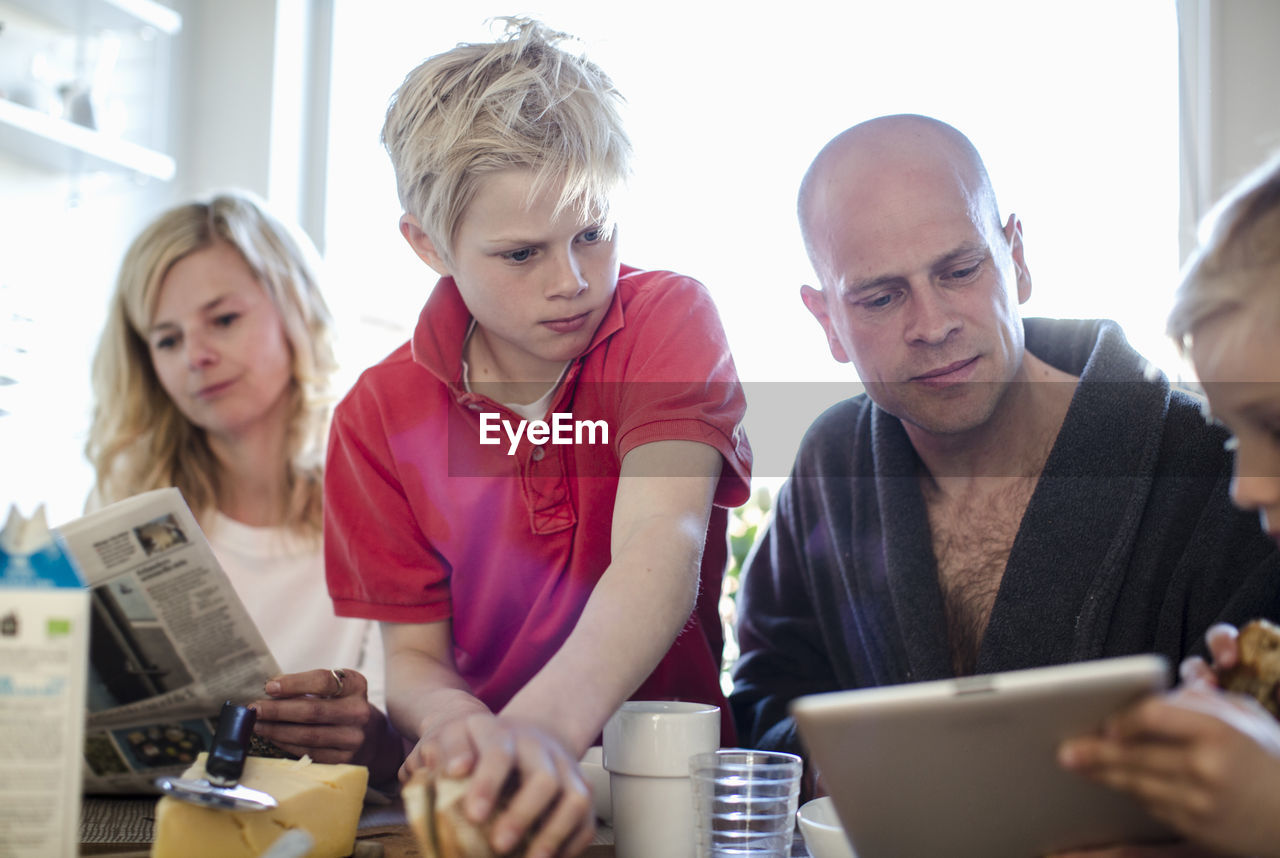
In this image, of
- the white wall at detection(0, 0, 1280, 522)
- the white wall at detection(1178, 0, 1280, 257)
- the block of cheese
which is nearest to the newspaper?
the block of cheese

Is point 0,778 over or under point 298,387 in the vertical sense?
under

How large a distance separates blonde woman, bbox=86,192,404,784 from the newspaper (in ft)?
1.96

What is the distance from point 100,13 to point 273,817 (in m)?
2.00

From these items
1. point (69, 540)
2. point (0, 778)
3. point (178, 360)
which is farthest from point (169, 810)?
point (178, 360)

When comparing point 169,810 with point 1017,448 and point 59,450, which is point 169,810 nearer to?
point 1017,448

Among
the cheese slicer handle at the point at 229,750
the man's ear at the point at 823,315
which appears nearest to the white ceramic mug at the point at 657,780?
the cheese slicer handle at the point at 229,750

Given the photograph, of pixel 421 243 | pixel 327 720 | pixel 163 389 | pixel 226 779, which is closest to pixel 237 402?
pixel 163 389

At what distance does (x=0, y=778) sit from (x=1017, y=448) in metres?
1.09

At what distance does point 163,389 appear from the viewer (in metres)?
1.74

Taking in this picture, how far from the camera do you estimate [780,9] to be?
2.30 metres

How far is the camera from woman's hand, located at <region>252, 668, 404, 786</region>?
37.7 inches

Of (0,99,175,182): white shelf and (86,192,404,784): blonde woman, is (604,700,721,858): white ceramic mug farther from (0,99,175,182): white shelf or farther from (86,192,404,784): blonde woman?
(0,99,175,182): white shelf

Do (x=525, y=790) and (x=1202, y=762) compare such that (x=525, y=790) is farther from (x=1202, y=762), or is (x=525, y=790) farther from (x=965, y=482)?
(x=965, y=482)

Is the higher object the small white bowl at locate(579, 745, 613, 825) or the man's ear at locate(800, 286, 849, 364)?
the man's ear at locate(800, 286, 849, 364)
